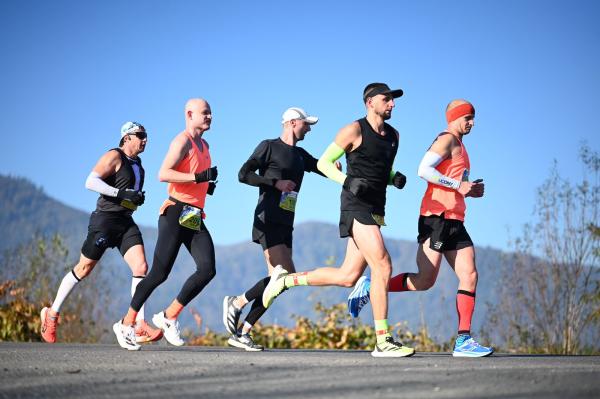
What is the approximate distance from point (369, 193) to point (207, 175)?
1427 mm

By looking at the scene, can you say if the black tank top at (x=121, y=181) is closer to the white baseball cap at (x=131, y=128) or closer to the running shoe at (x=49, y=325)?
the white baseball cap at (x=131, y=128)

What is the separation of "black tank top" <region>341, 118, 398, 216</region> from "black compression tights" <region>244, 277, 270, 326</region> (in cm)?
148

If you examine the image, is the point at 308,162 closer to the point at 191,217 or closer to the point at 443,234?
the point at 191,217

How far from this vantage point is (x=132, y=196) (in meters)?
8.42

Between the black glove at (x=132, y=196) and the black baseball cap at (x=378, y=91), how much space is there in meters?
2.25

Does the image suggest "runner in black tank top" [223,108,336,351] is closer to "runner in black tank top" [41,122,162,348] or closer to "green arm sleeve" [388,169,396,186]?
"runner in black tank top" [41,122,162,348]

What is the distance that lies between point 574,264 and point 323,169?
7611 millimetres

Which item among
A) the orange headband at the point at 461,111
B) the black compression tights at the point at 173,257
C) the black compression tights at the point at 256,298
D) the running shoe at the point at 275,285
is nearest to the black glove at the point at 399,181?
the orange headband at the point at 461,111

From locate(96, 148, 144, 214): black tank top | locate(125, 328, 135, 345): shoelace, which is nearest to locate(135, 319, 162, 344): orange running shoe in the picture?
locate(125, 328, 135, 345): shoelace

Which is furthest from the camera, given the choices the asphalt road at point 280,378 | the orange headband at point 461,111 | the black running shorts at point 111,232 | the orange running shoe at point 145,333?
the black running shorts at point 111,232

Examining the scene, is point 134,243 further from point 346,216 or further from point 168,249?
point 346,216

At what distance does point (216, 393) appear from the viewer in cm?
495

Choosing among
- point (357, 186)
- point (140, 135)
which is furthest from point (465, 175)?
point (140, 135)

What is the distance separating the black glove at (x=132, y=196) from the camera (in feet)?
27.6
